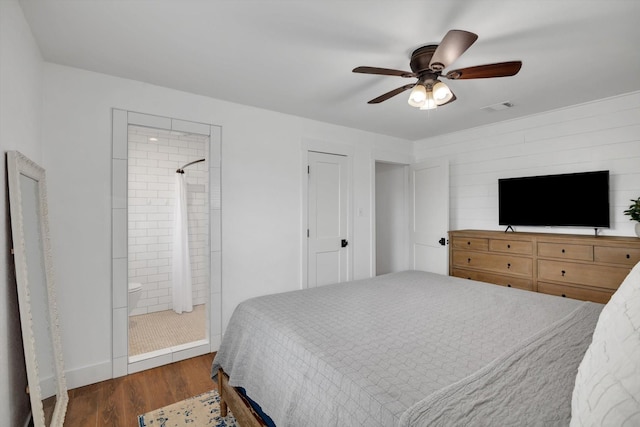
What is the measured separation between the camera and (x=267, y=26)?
185 centimetres

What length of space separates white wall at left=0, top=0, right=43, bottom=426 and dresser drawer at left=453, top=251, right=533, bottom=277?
4.04 meters

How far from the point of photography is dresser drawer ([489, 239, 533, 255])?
3270mm

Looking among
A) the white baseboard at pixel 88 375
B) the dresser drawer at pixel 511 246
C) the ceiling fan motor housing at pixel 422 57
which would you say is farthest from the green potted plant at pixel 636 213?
the white baseboard at pixel 88 375

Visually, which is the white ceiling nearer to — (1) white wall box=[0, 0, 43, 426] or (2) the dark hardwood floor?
(1) white wall box=[0, 0, 43, 426]

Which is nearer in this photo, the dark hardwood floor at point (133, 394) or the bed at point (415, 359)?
the bed at point (415, 359)

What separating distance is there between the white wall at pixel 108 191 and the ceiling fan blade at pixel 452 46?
2.04 metres

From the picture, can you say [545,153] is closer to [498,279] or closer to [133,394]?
[498,279]

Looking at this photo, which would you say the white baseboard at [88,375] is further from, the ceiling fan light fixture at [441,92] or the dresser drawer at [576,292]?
the dresser drawer at [576,292]

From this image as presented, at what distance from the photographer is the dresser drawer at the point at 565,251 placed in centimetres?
287

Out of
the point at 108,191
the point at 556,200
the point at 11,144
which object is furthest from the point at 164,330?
the point at 556,200

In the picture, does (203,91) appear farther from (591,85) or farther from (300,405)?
(591,85)

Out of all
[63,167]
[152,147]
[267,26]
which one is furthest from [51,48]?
[152,147]

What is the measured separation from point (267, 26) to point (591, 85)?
9.34 ft

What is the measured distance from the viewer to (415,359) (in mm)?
1328
